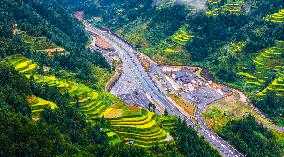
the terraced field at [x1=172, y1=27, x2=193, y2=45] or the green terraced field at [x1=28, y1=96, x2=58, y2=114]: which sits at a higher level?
the green terraced field at [x1=28, y1=96, x2=58, y2=114]

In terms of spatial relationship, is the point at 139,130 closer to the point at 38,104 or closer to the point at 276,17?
the point at 38,104

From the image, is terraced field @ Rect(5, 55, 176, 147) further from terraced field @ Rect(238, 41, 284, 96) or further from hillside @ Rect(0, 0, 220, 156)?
terraced field @ Rect(238, 41, 284, 96)

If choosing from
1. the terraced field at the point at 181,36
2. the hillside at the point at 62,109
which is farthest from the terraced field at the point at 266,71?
the hillside at the point at 62,109

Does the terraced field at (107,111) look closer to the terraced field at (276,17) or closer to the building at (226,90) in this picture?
the building at (226,90)

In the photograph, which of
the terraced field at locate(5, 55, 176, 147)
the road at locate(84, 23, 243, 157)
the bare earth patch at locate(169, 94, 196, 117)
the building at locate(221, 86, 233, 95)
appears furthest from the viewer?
the building at locate(221, 86, 233, 95)

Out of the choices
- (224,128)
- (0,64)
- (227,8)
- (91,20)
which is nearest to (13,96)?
(0,64)

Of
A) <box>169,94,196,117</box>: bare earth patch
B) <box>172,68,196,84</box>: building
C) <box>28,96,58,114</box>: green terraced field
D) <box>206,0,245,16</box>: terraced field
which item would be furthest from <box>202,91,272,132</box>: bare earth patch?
<box>28,96,58,114</box>: green terraced field

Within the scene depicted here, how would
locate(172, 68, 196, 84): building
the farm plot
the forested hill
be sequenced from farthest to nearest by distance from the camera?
locate(172, 68, 196, 84): building
the forested hill
the farm plot

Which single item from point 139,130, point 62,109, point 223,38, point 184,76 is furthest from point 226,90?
point 62,109
